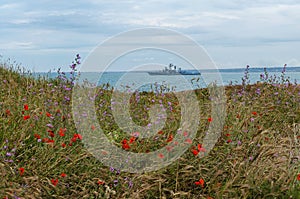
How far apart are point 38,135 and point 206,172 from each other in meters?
1.84

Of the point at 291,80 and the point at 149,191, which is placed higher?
the point at 291,80

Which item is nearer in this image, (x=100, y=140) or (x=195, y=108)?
(x=100, y=140)

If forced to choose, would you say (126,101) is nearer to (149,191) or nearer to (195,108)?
(195,108)

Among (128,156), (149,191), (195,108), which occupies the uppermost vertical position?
(195,108)

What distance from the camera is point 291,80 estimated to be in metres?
8.56

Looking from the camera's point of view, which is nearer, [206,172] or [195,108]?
[206,172]

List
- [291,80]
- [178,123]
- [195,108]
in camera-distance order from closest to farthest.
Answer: [178,123] < [195,108] < [291,80]

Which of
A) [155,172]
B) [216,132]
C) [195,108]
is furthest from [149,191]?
[195,108]

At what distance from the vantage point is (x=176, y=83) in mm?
7648

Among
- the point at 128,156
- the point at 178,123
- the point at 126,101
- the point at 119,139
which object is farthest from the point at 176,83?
the point at 128,156

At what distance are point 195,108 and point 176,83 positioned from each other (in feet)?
5.48

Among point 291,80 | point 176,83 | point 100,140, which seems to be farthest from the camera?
point 291,80

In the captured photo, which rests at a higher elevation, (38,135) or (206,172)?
(38,135)

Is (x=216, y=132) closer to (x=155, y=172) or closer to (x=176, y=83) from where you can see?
(x=155, y=172)
